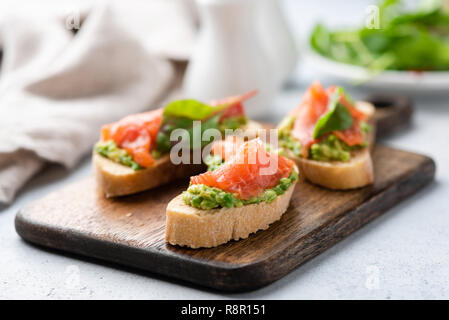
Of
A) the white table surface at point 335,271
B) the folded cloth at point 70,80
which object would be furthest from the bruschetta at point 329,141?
the folded cloth at point 70,80

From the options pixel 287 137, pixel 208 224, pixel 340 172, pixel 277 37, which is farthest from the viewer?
pixel 277 37

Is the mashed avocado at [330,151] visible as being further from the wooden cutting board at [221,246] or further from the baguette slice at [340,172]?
the wooden cutting board at [221,246]

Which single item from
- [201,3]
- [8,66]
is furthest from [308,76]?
[8,66]

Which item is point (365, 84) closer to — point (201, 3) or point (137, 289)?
point (201, 3)

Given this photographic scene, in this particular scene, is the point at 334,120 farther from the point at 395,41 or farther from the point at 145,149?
the point at 395,41

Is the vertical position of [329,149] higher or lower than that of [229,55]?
lower

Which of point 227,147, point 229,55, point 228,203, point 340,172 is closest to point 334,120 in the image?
point 340,172

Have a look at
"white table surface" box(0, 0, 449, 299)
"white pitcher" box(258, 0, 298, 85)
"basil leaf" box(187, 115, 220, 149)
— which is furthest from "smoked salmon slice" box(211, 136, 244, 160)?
"white pitcher" box(258, 0, 298, 85)
